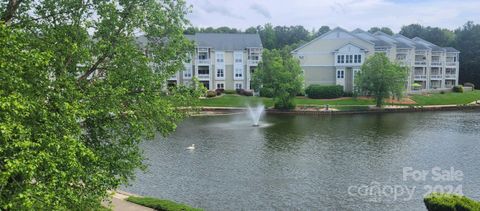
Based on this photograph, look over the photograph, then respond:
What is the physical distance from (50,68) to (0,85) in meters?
3.06

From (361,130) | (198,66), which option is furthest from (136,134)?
(198,66)

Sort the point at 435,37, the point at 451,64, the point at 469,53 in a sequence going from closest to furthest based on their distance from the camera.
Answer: the point at 451,64
the point at 469,53
the point at 435,37

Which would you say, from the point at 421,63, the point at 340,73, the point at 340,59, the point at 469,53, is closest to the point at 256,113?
the point at 340,73

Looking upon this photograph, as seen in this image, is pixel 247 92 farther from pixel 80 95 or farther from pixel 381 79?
pixel 80 95

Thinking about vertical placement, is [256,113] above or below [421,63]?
below

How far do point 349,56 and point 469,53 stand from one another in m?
36.5

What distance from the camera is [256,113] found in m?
58.1

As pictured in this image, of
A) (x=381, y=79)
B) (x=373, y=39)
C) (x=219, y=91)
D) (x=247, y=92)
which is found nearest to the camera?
(x=381, y=79)

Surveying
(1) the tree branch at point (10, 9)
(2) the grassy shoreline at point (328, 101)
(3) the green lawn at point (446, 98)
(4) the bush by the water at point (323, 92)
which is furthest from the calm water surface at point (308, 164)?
(4) the bush by the water at point (323, 92)

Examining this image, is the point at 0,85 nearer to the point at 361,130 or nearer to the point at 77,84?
the point at 77,84

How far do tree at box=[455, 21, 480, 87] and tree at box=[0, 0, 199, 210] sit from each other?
90.5 m

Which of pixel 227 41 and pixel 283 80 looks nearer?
pixel 283 80

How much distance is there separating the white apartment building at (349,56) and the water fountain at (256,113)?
17.5m

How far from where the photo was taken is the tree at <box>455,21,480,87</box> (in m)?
93.1
